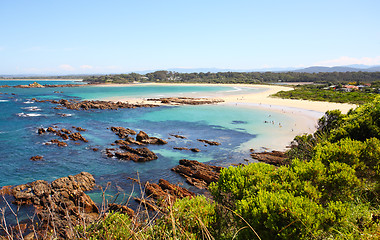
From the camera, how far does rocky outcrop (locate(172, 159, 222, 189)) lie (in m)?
16.7

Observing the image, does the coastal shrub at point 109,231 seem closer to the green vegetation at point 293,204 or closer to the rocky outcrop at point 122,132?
the green vegetation at point 293,204

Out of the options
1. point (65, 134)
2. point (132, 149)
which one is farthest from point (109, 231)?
point (65, 134)

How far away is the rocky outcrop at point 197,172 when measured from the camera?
16.7m

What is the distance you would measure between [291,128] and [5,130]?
122 feet

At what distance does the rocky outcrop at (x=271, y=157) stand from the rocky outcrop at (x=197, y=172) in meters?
4.21

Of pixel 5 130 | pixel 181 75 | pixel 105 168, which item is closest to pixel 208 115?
pixel 105 168

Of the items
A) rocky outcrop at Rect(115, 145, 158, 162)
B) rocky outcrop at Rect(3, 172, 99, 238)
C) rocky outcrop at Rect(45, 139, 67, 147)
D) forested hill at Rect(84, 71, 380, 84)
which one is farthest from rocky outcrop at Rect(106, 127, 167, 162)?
forested hill at Rect(84, 71, 380, 84)

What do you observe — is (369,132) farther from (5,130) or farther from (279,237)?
(5,130)

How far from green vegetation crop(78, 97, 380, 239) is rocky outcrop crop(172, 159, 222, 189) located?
9140 millimetres

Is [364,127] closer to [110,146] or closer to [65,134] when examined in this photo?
[110,146]

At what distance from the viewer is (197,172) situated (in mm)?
17922

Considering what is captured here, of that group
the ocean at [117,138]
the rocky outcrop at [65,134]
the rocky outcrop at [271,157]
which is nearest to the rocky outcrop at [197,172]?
the ocean at [117,138]

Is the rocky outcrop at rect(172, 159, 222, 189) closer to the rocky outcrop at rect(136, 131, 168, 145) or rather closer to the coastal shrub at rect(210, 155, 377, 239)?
the rocky outcrop at rect(136, 131, 168, 145)

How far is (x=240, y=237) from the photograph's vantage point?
5.83 metres
